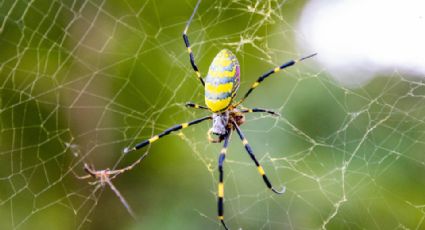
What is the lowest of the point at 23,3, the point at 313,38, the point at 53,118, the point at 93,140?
the point at 93,140

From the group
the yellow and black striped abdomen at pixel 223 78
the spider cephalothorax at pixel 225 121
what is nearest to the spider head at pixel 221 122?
the spider cephalothorax at pixel 225 121

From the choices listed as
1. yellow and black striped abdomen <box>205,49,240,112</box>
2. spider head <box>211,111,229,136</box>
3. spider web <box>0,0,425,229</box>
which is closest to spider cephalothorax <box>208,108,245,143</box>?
spider head <box>211,111,229,136</box>

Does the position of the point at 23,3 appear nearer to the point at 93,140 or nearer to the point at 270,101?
the point at 93,140

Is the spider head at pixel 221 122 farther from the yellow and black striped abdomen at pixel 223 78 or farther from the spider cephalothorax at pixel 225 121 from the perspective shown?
the yellow and black striped abdomen at pixel 223 78

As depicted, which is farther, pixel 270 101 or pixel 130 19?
pixel 270 101

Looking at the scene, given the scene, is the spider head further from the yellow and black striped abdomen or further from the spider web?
the spider web

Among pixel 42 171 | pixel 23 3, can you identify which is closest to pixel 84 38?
pixel 23 3

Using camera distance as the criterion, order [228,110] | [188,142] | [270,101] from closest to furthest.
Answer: [228,110] → [188,142] → [270,101]
